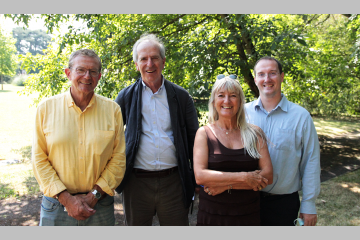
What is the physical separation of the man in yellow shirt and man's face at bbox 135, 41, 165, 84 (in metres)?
0.47

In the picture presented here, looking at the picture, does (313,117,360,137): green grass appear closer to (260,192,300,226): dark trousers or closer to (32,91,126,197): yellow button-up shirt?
(260,192,300,226): dark trousers

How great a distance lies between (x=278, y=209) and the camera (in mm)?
2336

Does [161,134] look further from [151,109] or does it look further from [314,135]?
[314,135]

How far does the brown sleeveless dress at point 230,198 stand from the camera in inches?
81.6

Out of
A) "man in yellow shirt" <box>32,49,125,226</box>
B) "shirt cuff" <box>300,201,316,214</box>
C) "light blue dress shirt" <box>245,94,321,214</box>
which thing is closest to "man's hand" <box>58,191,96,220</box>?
"man in yellow shirt" <box>32,49,125,226</box>

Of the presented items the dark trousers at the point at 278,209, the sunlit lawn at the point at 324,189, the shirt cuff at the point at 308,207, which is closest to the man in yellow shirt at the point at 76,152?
the dark trousers at the point at 278,209

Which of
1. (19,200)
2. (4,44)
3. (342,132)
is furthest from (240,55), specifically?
(4,44)

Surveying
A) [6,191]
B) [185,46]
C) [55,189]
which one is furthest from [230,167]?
[6,191]

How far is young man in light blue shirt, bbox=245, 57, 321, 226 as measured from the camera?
90.8 inches

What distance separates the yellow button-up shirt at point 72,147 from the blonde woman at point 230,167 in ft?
2.43

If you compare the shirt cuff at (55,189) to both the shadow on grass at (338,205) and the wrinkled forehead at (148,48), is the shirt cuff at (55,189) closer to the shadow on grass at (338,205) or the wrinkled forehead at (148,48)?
the wrinkled forehead at (148,48)

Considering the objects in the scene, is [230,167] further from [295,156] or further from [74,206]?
[74,206]

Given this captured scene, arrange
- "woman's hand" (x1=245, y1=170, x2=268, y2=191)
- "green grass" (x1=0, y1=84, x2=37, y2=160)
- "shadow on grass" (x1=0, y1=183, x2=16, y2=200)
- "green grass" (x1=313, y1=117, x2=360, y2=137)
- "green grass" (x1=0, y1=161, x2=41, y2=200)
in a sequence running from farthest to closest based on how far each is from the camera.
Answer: "green grass" (x1=313, y1=117, x2=360, y2=137)
"green grass" (x1=0, y1=84, x2=37, y2=160)
"green grass" (x1=0, y1=161, x2=41, y2=200)
"shadow on grass" (x1=0, y1=183, x2=16, y2=200)
"woman's hand" (x1=245, y1=170, x2=268, y2=191)

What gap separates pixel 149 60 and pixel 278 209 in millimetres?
1739
